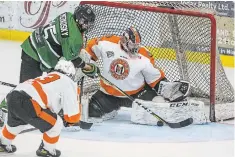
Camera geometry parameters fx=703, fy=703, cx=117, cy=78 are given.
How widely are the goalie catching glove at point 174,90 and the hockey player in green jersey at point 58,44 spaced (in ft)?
1.58

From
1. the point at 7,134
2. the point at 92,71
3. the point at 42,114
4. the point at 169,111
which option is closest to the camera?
the point at 42,114

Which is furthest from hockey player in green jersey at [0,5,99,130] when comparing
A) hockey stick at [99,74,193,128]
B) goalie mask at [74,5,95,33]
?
hockey stick at [99,74,193,128]

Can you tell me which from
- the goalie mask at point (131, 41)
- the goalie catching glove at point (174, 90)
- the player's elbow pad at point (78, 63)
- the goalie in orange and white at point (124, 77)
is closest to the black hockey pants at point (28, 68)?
the player's elbow pad at point (78, 63)

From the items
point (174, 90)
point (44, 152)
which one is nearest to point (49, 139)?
point (44, 152)

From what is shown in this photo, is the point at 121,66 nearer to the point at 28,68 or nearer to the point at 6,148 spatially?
the point at 28,68

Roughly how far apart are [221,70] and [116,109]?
2.57 ft

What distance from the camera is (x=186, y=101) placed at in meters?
4.40

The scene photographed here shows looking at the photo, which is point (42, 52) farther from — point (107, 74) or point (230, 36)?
point (230, 36)

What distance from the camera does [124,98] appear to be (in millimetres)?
4473

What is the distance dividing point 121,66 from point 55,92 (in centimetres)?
97

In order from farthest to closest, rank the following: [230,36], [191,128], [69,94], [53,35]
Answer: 1. [230,36]
2. [191,128]
3. [53,35]
4. [69,94]

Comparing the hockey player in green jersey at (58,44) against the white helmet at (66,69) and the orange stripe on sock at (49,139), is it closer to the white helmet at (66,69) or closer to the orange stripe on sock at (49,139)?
the white helmet at (66,69)

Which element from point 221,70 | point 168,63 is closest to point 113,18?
point 168,63

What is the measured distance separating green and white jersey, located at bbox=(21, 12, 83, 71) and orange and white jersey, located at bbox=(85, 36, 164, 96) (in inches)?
16.1
